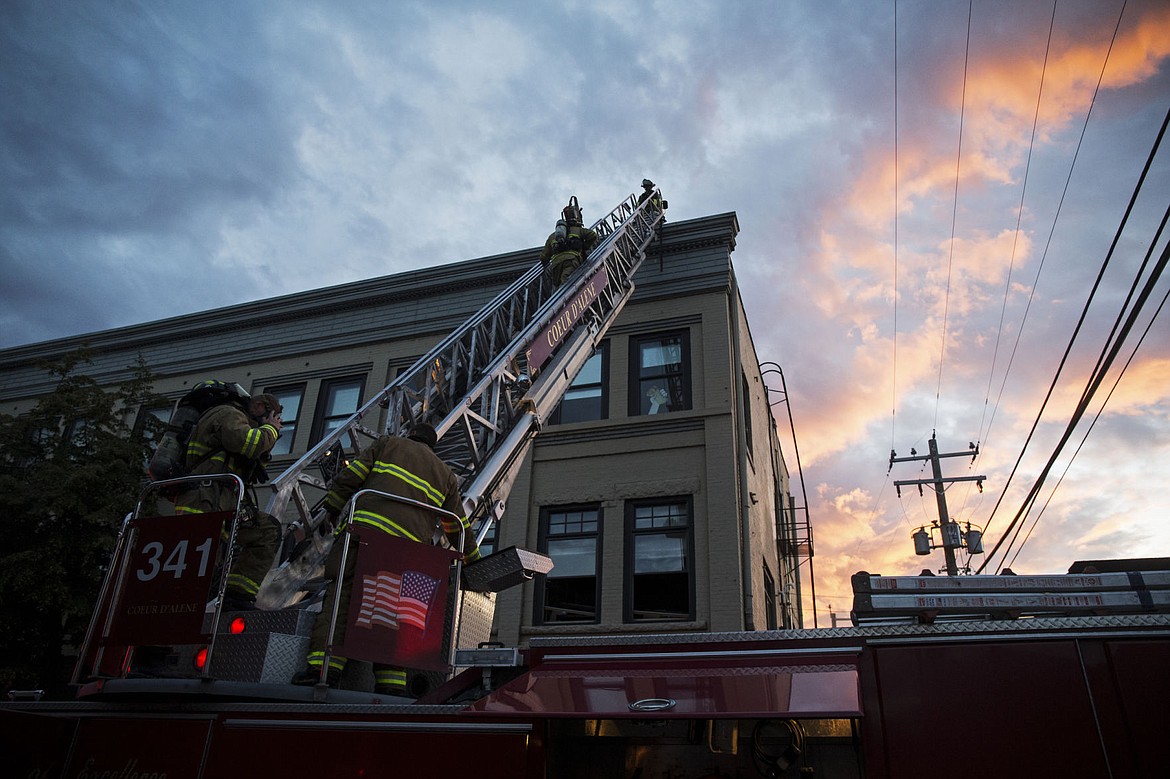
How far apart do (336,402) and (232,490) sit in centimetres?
1050

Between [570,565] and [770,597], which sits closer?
[570,565]

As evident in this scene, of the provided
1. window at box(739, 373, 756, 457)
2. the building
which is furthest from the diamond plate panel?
window at box(739, 373, 756, 457)

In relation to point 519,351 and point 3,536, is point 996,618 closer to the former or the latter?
point 519,351

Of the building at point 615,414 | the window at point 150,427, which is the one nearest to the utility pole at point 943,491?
the building at point 615,414

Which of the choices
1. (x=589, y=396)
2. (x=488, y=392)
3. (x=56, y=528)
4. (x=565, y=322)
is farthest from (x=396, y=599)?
(x=56, y=528)

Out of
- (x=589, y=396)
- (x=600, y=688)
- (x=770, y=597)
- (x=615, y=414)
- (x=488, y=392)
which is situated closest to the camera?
(x=600, y=688)

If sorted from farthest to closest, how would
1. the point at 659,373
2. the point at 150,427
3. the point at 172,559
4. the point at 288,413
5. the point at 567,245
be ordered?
the point at 288,413, the point at 150,427, the point at 659,373, the point at 567,245, the point at 172,559

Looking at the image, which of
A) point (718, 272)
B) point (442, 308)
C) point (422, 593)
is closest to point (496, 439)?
point (422, 593)

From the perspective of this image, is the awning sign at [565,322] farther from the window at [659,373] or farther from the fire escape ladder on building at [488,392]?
the window at [659,373]

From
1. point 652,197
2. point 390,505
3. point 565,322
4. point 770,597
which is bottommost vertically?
point 390,505

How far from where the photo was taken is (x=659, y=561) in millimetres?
11469

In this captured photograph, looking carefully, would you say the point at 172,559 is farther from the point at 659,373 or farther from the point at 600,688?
the point at 659,373

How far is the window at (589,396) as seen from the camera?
13156 mm

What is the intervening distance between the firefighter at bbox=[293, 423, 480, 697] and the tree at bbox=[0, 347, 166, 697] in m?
7.67
